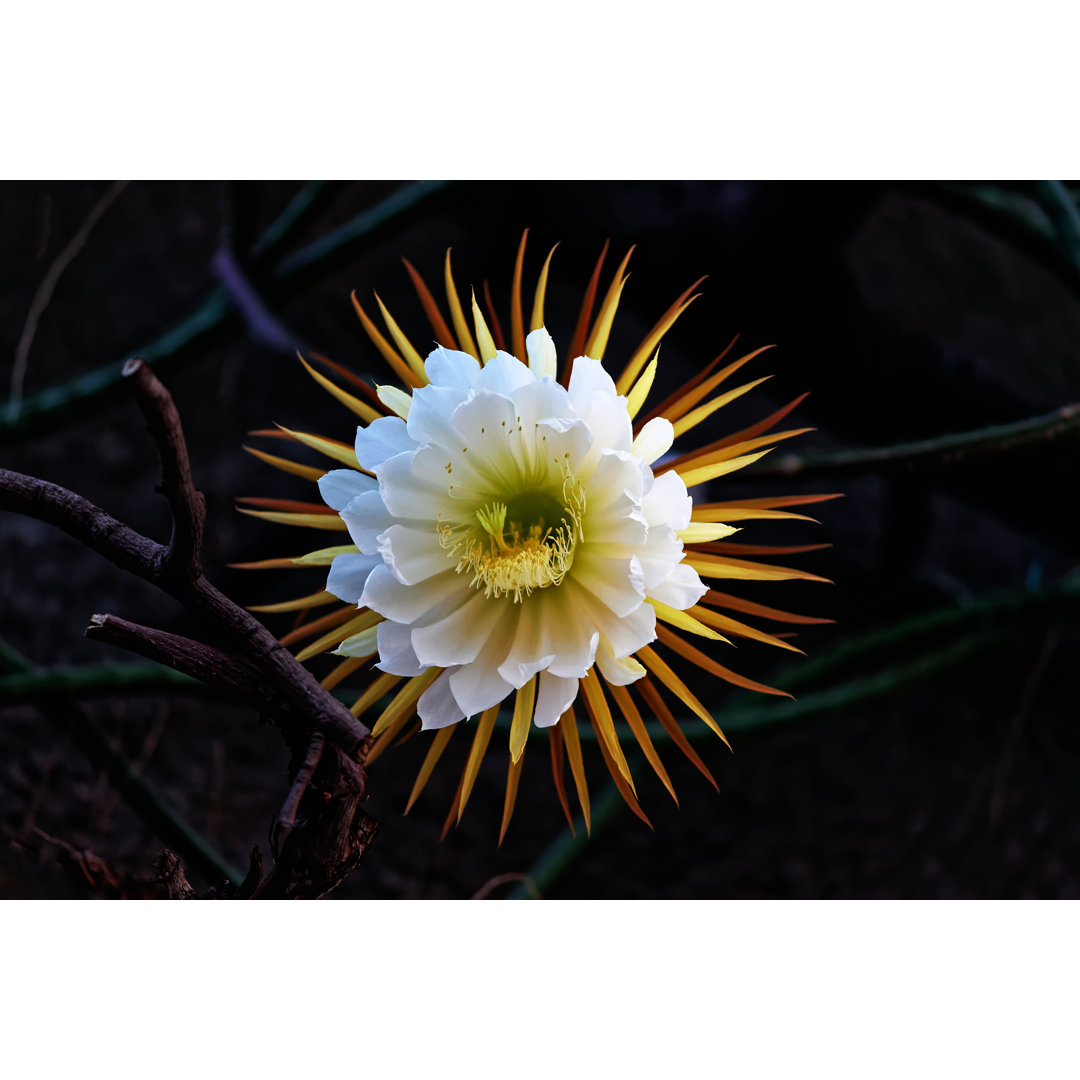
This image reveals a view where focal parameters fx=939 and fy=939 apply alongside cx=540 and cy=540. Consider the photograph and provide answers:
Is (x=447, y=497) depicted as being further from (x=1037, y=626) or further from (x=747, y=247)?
(x=1037, y=626)

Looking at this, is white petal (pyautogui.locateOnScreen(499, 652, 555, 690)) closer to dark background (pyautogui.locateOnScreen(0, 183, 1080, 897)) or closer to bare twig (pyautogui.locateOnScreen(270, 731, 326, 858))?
bare twig (pyautogui.locateOnScreen(270, 731, 326, 858))

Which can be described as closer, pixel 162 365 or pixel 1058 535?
pixel 162 365

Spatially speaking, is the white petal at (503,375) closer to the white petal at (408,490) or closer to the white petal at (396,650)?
the white petal at (408,490)

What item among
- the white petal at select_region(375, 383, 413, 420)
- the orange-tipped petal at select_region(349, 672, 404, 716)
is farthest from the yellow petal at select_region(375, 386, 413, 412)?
the orange-tipped petal at select_region(349, 672, 404, 716)

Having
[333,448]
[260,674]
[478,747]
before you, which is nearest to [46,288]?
[333,448]

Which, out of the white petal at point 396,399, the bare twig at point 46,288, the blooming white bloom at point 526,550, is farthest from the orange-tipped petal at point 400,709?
the bare twig at point 46,288

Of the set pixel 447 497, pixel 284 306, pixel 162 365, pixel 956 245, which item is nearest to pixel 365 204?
pixel 284 306

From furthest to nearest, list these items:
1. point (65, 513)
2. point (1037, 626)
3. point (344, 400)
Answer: point (1037, 626) < point (344, 400) < point (65, 513)
